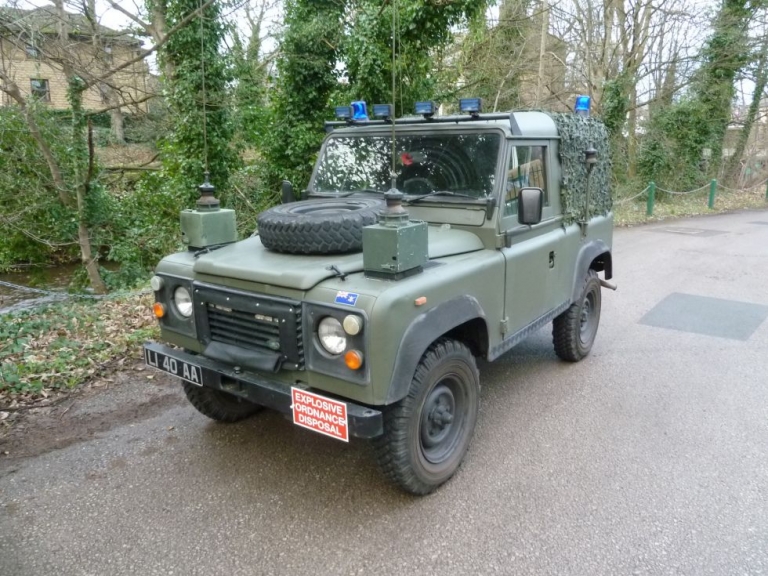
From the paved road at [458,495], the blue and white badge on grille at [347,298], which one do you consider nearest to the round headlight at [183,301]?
the paved road at [458,495]

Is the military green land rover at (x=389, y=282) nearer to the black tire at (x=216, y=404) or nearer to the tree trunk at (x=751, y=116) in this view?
the black tire at (x=216, y=404)

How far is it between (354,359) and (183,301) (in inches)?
53.1

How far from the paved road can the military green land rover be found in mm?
334

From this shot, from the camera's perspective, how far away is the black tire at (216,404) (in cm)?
381

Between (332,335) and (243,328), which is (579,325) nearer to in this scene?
(332,335)

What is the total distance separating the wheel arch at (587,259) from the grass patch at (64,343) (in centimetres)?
387

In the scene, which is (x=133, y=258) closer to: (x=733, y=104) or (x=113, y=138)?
(x=113, y=138)

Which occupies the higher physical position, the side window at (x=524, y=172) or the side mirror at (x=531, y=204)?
the side window at (x=524, y=172)

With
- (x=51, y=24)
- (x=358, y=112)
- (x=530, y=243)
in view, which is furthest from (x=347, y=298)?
(x=51, y=24)

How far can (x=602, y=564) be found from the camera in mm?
2652

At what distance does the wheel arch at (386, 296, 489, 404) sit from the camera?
8.96 ft

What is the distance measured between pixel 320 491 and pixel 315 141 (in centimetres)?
832

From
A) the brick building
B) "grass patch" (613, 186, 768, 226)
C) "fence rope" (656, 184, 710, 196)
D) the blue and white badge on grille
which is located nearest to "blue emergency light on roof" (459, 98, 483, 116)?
the blue and white badge on grille

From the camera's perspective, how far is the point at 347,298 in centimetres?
269
